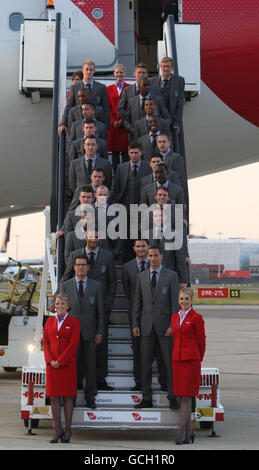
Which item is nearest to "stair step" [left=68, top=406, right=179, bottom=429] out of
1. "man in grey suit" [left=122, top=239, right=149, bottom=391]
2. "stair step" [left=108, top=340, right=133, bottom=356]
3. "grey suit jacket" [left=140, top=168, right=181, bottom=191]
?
"man in grey suit" [left=122, top=239, right=149, bottom=391]

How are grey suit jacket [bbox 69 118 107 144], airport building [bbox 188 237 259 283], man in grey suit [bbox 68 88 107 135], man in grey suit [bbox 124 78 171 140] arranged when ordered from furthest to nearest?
airport building [bbox 188 237 259 283], man in grey suit [bbox 124 78 171 140], grey suit jacket [bbox 69 118 107 144], man in grey suit [bbox 68 88 107 135]

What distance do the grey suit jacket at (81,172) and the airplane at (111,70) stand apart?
2.19 metres

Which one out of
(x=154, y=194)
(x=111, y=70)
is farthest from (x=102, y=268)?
(x=111, y=70)

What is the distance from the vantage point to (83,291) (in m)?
9.44

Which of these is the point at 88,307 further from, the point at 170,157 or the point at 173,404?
the point at 170,157

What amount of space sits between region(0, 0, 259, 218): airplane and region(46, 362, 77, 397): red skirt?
500cm

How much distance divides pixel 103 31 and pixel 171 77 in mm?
1752

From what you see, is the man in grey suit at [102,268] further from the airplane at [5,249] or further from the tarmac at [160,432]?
the airplane at [5,249]

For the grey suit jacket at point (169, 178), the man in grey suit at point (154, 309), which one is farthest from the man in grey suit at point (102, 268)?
the grey suit jacket at point (169, 178)

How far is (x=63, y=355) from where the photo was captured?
8.85 m

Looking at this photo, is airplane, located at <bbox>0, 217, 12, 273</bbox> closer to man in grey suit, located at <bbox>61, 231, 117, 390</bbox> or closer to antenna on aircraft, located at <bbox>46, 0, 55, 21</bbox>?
antenna on aircraft, located at <bbox>46, 0, 55, 21</bbox>

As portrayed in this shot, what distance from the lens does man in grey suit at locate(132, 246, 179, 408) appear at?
9336 mm
